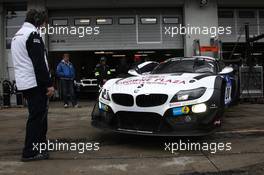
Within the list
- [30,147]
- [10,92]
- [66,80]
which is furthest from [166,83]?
[10,92]

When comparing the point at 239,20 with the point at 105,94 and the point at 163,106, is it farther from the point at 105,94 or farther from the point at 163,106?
the point at 163,106

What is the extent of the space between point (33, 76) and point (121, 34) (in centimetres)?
1130

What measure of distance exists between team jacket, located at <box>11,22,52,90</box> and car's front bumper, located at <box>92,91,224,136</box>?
1.25 m

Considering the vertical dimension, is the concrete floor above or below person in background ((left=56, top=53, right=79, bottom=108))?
below

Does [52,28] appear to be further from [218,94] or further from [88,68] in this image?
[218,94]

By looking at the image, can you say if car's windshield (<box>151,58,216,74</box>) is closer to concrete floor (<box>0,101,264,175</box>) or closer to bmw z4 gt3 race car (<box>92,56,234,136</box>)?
concrete floor (<box>0,101,264,175</box>)

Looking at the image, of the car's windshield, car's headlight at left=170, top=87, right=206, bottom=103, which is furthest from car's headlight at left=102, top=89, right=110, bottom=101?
the car's windshield

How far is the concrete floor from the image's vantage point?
5098 mm

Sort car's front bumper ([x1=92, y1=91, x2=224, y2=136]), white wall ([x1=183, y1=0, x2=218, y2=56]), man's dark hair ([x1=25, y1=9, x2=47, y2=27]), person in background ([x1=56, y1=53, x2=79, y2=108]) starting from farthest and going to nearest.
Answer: white wall ([x1=183, y1=0, x2=218, y2=56]) → person in background ([x1=56, y1=53, x2=79, y2=108]) → car's front bumper ([x1=92, y1=91, x2=224, y2=136]) → man's dark hair ([x1=25, y1=9, x2=47, y2=27])

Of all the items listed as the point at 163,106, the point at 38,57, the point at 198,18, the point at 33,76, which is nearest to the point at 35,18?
the point at 38,57

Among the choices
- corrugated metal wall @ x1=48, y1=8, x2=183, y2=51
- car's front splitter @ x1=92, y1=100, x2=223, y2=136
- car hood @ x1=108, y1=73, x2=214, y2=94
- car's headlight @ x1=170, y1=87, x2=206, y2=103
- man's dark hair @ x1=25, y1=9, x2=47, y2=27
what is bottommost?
car's front splitter @ x1=92, y1=100, x2=223, y2=136

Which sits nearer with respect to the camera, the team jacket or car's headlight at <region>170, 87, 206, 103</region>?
the team jacket

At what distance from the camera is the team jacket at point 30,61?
538 cm

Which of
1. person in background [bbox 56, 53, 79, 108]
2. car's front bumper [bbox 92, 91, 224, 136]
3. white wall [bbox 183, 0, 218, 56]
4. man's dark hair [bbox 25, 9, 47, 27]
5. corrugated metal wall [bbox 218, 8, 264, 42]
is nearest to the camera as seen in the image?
man's dark hair [bbox 25, 9, 47, 27]
